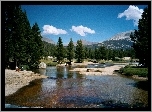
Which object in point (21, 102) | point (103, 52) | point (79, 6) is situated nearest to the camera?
point (79, 6)

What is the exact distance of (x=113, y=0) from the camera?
12.4 metres

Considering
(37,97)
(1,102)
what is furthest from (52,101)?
(1,102)

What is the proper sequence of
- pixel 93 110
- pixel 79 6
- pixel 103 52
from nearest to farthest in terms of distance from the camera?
pixel 93 110 < pixel 79 6 < pixel 103 52

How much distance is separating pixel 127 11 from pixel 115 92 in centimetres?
856

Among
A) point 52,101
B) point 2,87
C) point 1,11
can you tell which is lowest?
point 52,101

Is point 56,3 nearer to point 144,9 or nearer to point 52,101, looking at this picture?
point 144,9

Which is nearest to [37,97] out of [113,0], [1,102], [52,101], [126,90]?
[52,101]

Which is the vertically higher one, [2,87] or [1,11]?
[1,11]

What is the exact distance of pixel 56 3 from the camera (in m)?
12.7

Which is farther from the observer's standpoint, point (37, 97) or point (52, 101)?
point (37, 97)

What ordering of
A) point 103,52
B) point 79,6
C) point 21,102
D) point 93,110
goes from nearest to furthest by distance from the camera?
point 93,110
point 79,6
point 21,102
point 103,52

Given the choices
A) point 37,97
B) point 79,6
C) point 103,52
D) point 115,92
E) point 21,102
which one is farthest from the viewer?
point 103,52

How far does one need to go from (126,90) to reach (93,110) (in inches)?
396

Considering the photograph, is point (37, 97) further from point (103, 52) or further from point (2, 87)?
point (103, 52)
